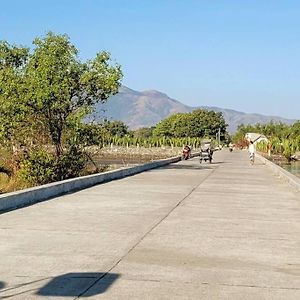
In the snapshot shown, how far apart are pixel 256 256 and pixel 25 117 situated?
16.2 metres

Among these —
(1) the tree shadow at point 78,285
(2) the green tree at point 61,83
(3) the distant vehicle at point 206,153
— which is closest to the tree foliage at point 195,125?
(3) the distant vehicle at point 206,153

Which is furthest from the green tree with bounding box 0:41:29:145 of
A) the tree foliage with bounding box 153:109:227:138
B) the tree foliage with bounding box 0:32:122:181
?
the tree foliage with bounding box 153:109:227:138

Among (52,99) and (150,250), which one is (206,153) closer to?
(52,99)

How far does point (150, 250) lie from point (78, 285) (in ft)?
7.15

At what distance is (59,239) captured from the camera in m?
9.35

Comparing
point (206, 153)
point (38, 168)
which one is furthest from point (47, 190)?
point (206, 153)

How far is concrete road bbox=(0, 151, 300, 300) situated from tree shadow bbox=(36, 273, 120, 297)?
10mm

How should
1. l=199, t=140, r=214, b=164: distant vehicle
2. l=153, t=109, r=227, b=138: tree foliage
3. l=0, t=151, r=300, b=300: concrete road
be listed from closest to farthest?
l=0, t=151, r=300, b=300: concrete road, l=199, t=140, r=214, b=164: distant vehicle, l=153, t=109, r=227, b=138: tree foliage

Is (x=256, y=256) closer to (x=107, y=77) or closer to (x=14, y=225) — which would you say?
(x=14, y=225)

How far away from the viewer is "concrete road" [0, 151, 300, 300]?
6.46 meters

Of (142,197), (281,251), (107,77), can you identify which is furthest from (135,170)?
(281,251)

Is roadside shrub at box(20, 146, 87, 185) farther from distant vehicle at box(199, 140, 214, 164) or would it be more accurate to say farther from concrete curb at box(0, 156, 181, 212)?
distant vehicle at box(199, 140, 214, 164)

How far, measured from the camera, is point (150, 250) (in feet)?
28.1

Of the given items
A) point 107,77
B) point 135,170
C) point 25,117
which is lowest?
point 135,170
